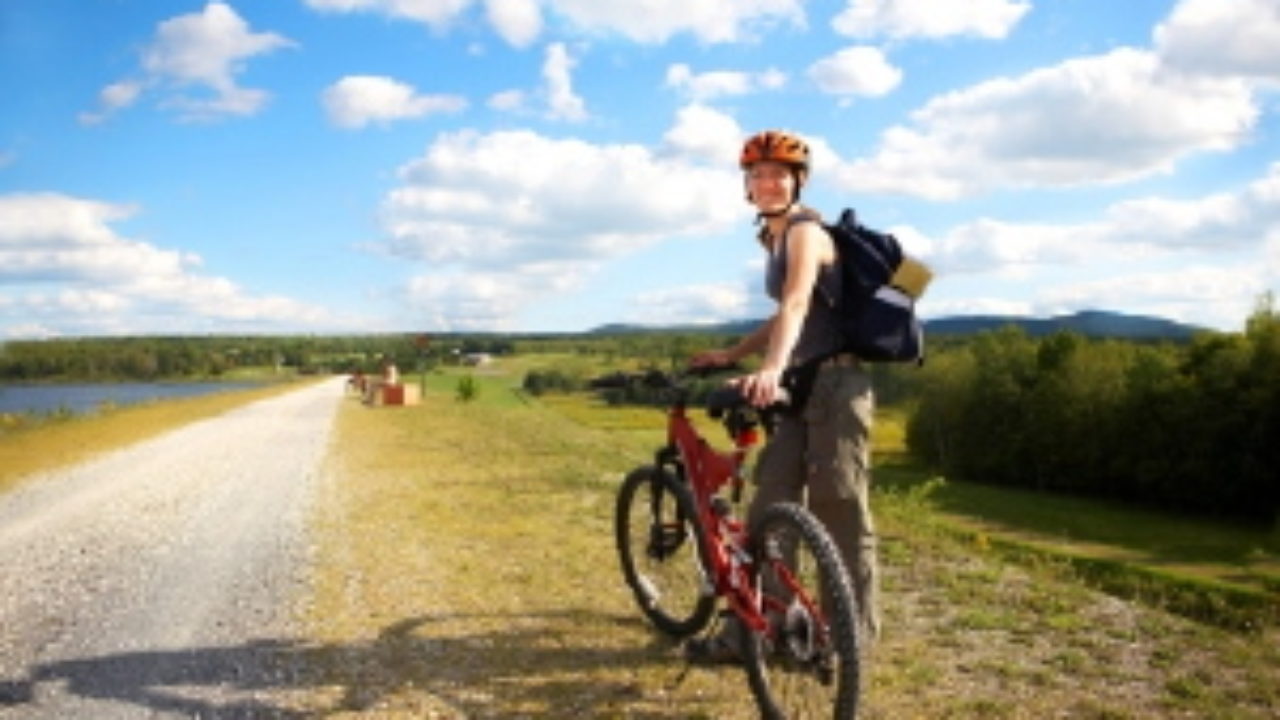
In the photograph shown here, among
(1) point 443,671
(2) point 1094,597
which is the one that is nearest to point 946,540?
(2) point 1094,597

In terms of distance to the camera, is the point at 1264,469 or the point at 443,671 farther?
the point at 1264,469

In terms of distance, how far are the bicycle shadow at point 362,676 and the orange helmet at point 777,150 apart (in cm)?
279

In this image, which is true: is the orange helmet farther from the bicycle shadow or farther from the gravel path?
the gravel path

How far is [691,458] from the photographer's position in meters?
4.93

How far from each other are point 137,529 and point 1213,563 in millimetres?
48865

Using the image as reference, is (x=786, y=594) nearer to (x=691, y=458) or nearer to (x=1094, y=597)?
(x=691, y=458)

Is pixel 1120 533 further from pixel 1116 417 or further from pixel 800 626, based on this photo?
pixel 800 626

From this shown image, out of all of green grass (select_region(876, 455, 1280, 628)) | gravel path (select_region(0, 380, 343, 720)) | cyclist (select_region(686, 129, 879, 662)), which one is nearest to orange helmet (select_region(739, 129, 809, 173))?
cyclist (select_region(686, 129, 879, 662))

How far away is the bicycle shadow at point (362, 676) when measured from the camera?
4676 mm

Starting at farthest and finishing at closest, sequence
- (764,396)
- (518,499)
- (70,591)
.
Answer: (518,499) < (70,591) < (764,396)

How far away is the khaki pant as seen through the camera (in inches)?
169

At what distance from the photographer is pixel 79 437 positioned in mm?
24531

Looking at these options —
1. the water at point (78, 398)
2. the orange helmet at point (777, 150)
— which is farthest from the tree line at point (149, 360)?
the orange helmet at point (777, 150)

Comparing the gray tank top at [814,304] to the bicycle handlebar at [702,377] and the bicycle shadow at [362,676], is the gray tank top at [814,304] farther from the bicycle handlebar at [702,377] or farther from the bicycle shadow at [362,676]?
the bicycle shadow at [362,676]
